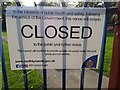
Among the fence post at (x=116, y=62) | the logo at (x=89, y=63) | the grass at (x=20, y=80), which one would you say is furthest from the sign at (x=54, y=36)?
the grass at (x=20, y=80)

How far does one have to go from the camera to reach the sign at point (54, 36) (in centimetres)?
186

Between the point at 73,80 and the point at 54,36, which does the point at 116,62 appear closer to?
the point at 54,36

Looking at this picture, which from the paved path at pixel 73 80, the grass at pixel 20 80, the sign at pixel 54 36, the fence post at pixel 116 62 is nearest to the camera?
the sign at pixel 54 36

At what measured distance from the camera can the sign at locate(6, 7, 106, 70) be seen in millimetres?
1855

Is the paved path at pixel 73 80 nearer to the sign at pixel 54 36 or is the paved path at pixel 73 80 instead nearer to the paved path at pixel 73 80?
the paved path at pixel 73 80

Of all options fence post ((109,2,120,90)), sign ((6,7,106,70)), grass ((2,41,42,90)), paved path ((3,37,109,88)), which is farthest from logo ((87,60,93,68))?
grass ((2,41,42,90))

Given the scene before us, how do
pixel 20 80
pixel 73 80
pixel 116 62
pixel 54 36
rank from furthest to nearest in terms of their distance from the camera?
pixel 73 80
pixel 20 80
pixel 116 62
pixel 54 36

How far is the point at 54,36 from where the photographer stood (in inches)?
75.8

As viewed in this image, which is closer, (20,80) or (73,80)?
(20,80)

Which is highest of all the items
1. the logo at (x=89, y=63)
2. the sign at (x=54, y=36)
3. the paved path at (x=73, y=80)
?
the sign at (x=54, y=36)

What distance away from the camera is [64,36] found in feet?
6.34

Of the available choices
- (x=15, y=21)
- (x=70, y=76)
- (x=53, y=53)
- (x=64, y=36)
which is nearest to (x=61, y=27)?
(x=64, y=36)

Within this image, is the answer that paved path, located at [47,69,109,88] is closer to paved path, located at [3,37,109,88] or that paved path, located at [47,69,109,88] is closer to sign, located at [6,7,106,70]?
paved path, located at [3,37,109,88]

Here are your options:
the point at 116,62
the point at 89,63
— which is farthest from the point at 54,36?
the point at 116,62
